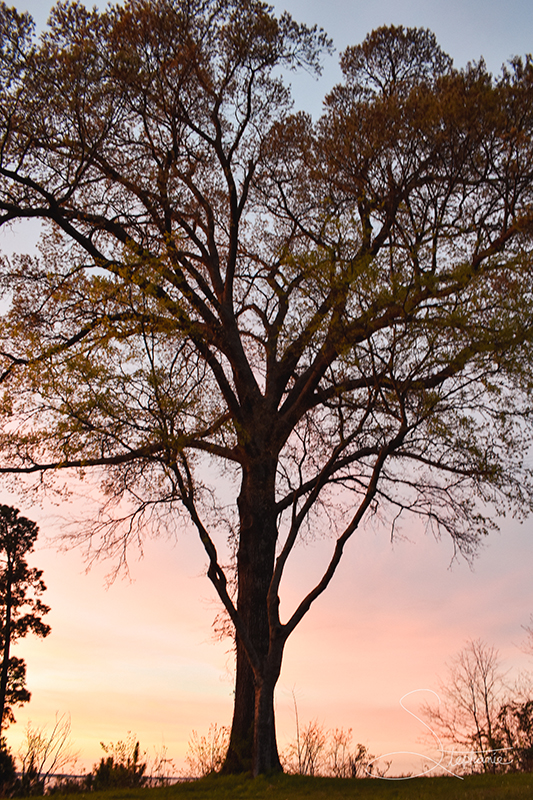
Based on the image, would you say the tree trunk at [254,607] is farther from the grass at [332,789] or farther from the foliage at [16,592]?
the foliage at [16,592]

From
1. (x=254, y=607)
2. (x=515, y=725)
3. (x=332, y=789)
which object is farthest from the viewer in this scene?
(x=515, y=725)

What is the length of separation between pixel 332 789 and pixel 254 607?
10.5 feet

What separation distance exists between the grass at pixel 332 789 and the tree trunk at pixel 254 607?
44 centimetres

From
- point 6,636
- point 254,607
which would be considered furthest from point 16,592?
point 254,607

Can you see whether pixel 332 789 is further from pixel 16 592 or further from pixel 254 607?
pixel 16 592

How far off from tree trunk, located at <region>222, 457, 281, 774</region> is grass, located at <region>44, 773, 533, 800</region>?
0.44 m

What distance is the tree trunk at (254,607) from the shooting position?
9.79 meters

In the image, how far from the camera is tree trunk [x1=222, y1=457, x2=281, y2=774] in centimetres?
979

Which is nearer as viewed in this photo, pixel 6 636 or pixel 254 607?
pixel 254 607

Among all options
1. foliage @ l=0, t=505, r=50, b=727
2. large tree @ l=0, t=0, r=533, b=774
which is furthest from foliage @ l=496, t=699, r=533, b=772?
foliage @ l=0, t=505, r=50, b=727

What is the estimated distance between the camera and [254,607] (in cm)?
1149

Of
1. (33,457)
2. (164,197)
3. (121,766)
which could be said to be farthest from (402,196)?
(121,766)

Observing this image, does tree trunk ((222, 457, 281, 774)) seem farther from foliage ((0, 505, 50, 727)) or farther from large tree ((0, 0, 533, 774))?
foliage ((0, 505, 50, 727))

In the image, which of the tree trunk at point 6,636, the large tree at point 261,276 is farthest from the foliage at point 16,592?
the large tree at point 261,276
